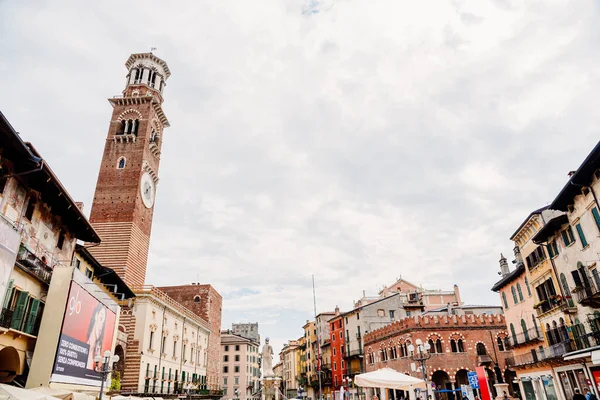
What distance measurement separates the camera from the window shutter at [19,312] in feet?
49.1

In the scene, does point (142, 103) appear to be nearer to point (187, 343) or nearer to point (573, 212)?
point (187, 343)

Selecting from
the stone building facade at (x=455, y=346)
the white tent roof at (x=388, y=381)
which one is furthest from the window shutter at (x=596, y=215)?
the stone building facade at (x=455, y=346)

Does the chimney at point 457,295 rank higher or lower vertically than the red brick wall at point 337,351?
higher

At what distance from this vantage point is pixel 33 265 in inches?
645

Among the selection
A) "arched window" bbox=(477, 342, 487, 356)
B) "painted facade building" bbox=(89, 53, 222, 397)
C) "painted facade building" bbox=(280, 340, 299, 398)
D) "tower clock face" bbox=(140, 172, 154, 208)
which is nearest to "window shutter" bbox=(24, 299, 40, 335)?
"painted facade building" bbox=(89, 53, 222, 397)

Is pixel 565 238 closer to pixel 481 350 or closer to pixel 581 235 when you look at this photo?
pixel 581 235

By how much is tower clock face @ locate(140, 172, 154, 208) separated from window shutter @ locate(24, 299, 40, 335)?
29.4 metres

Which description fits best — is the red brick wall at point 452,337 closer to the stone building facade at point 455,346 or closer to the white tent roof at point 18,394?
the stone building facade at point 455,346

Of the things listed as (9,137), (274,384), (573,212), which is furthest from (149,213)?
(573,212)

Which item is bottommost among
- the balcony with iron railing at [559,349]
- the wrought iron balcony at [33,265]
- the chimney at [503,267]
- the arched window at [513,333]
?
the balcony with iron railing at [559,349]

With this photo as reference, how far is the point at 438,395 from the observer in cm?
4116

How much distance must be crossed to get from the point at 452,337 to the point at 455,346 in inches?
37.1

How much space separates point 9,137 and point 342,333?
5839cm

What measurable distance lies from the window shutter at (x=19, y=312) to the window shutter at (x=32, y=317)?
64cm
